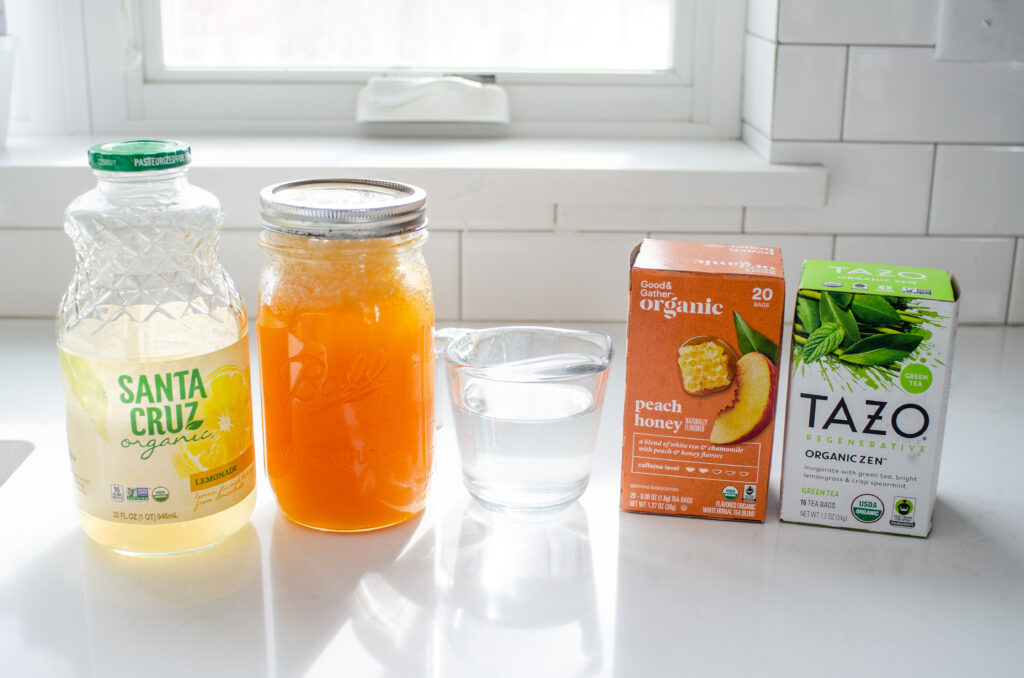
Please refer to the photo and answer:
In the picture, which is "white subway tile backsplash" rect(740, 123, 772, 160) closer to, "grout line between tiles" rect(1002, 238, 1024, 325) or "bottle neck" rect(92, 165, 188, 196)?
"grout line between tiles" rect(1002, 238, 1024, 325)

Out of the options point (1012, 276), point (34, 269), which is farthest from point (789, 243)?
point (34, 269)

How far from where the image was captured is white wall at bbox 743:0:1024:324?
115 centimetres

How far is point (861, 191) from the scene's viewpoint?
1212 mm

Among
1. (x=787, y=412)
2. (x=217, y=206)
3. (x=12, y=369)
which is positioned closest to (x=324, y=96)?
(x=12, y=369)

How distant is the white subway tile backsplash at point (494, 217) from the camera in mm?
1194

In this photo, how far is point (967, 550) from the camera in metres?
0.75

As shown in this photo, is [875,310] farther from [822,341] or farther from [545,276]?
[545,276]

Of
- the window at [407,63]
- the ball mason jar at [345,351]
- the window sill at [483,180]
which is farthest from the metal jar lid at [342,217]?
the window at [407,63]

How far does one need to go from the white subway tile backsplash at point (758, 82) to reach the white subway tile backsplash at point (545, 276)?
0.71 feet

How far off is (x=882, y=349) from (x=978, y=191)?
60 cm

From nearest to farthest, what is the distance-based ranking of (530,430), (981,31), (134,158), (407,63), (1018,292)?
1. (134,158)
2. (530,430)
3. (981,31)
4. (1018,292)
5. (407,63)

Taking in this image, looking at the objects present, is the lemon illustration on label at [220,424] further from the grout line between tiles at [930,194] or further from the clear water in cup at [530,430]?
the grout line between tiles at [930,194]

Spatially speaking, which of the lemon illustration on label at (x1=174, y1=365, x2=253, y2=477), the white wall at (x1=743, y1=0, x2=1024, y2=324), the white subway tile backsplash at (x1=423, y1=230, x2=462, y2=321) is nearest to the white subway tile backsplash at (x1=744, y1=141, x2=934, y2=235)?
the white wall at (x1=743, y1=0, x2=1024, y2=324)

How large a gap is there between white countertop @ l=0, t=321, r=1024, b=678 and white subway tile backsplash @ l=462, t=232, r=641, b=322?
0.42m
